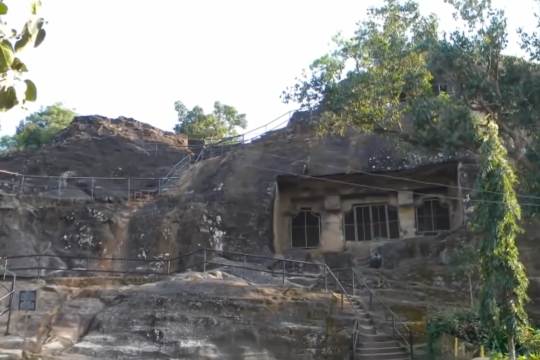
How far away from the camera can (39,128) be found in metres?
44.7

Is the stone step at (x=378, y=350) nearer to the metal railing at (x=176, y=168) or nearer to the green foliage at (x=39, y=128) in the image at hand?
the metal railing at (x=176, y=168)

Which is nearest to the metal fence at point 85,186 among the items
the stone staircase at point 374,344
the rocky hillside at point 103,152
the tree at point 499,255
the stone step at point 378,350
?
the rocky hillside at point 103,152

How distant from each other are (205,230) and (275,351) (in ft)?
32.2

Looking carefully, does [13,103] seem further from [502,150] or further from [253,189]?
[253,189]

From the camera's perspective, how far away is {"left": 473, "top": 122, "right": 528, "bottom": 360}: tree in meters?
14.2

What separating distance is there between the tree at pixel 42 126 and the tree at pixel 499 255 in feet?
Answer: 109

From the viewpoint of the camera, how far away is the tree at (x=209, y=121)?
46000mm

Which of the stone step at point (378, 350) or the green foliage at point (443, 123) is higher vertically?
the green foliage at point (443, 123)

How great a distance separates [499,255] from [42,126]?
39.1 m

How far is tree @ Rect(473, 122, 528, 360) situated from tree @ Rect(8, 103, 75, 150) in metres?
33.3

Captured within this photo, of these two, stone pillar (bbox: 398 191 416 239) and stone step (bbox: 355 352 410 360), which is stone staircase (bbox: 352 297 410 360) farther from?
stone pillar (bbox: 398 191 416 239)

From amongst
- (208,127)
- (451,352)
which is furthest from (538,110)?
(208,127)

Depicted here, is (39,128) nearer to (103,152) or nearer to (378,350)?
(103,152)

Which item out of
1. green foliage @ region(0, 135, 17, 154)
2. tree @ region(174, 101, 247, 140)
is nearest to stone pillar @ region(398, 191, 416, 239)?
tree @ region(174, 101, 247, 140)
